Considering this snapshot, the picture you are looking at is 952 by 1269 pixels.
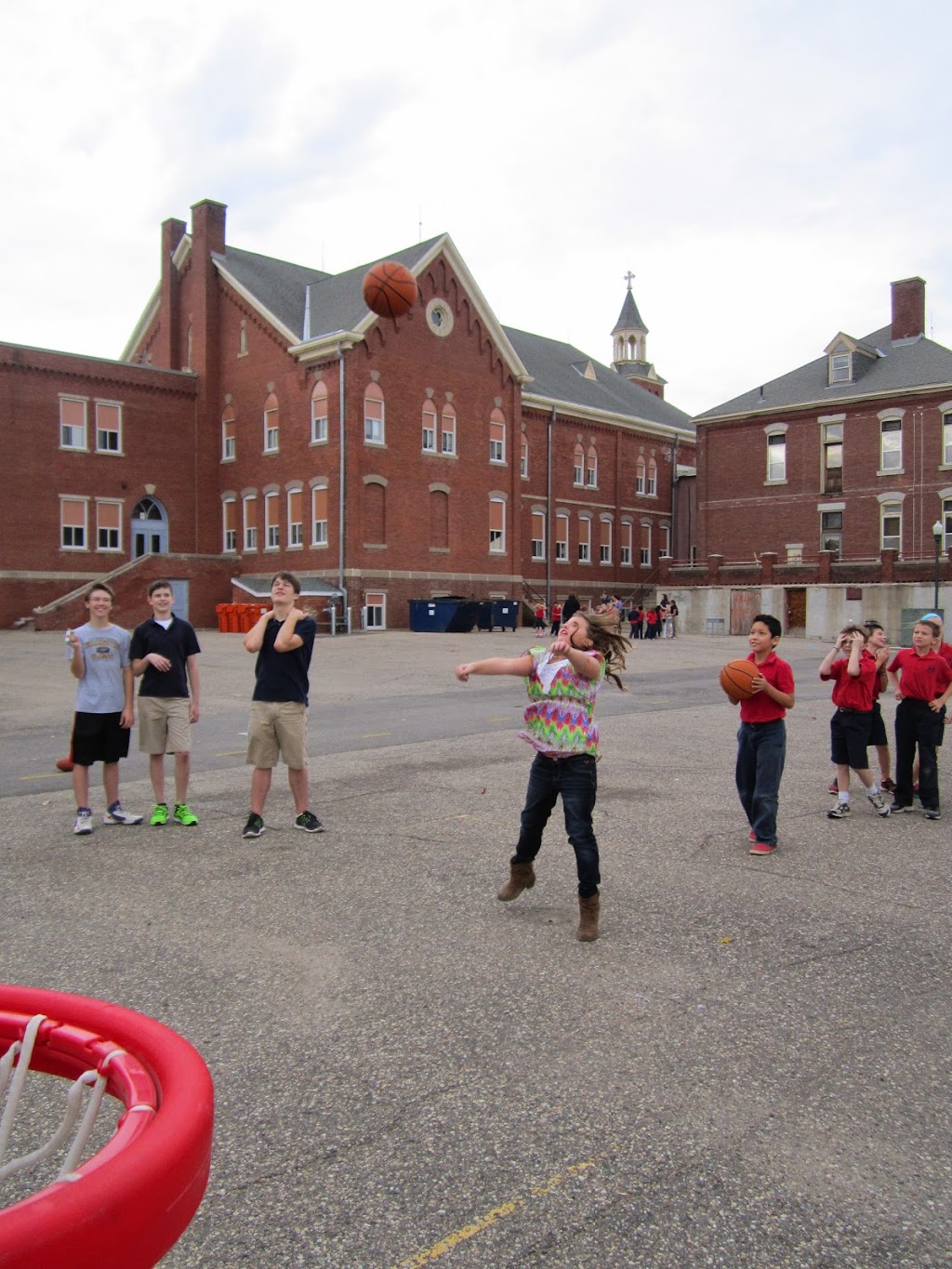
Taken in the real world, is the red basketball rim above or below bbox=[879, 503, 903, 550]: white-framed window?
below

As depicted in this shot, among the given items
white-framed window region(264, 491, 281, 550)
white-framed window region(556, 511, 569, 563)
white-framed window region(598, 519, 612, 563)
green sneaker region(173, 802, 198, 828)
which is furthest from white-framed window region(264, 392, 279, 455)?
green sneaker region(173, 802, 198, 828)

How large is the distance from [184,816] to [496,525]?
39393 mm

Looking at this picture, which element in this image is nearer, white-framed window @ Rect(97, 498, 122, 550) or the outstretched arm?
the outstretched arm

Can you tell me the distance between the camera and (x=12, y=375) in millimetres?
39906

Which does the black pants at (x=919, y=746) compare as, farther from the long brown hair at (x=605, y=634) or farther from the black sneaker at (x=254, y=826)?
the black sneaker at (x=254, y=826)

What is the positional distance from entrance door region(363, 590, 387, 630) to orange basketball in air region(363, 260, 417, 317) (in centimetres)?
1098

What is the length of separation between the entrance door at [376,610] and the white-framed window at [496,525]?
7121 millimetres

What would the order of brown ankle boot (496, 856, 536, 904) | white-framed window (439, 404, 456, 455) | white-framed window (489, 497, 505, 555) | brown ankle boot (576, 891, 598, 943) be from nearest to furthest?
1. brown ankle boot (576, 891, 598, 943)
2. brown ankle boot (496, 856, 536, 904)
3. white-framed window (439, 404, 456, 455)
4. white-framed window (489, 497, 505, 555)

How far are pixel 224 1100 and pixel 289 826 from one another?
14.5 ft

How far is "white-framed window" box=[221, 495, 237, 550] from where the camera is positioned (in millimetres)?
45438

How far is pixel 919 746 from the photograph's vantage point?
8578 mm

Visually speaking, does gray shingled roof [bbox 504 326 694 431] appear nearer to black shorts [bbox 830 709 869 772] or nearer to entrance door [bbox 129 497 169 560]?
entrance door [bbox 129 497 169 560]

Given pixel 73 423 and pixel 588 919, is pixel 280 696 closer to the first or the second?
pixel 588 919

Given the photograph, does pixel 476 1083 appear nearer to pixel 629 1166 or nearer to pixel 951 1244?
pixel 629 1166
